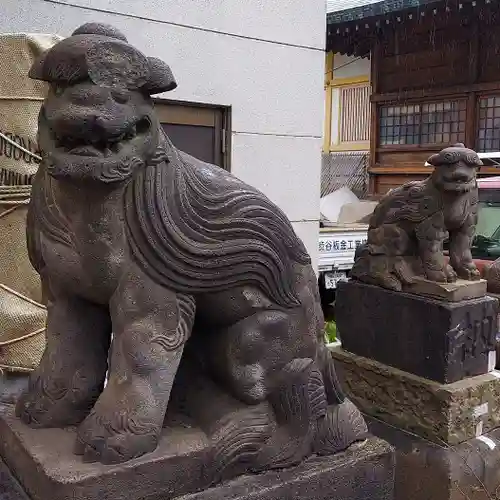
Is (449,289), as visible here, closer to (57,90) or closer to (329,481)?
(329,481)

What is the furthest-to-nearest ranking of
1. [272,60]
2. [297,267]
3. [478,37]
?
A: 1. [478,37]
2. [272,60]
3. [297,267]

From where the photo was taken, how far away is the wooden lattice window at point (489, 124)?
22.3 feet

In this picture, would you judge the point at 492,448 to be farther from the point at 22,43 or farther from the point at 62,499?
the point at 22,43

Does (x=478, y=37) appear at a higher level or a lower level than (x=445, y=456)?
higher

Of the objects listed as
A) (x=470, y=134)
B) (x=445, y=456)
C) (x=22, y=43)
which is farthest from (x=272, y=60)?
(x=470, y=134)

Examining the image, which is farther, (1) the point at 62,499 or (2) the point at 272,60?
(2) the point at 272,60

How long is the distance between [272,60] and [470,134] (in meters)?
4.69

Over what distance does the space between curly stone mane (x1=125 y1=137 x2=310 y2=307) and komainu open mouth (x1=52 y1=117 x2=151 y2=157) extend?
0.06 meters

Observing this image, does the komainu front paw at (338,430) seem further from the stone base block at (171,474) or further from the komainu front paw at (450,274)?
the komainu front paw at (450,274)

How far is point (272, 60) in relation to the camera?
297 cm

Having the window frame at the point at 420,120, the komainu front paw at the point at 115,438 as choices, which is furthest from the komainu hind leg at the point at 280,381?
the window frame at the point at 420,120

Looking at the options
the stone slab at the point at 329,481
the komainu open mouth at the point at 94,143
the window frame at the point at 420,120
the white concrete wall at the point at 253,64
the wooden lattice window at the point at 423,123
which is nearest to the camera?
the komainu open mouth at the point at 94,143

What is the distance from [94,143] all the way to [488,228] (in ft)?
14.4

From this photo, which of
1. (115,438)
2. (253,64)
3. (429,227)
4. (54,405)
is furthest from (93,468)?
(253,64)
